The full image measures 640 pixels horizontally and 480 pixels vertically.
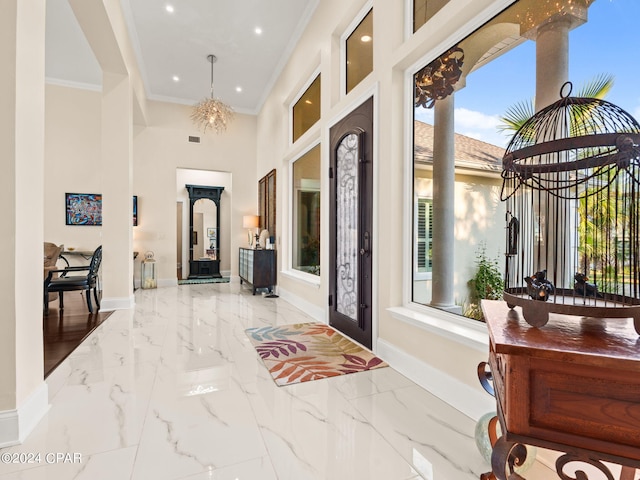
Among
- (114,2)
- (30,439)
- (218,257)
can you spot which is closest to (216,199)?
(218,257)

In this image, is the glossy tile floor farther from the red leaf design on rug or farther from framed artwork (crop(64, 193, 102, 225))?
framed artwork (crop(64, 193, 102, 225))

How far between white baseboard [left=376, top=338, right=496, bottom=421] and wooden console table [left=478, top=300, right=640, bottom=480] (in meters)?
1.06

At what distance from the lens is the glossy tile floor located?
1556mm

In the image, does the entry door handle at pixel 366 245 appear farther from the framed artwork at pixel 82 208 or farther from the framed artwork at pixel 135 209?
the framed artwork at pixel 82 208

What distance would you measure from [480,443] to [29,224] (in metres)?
2.80

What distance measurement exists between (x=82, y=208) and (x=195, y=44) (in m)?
4.25

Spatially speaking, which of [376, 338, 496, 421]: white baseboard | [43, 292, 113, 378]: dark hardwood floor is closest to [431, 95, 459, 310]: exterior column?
[376, 338, 496, 421]: white baseboard

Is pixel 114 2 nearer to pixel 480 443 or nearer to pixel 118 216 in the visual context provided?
pixel 118 216

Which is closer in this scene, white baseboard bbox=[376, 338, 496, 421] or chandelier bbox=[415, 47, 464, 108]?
white baseboard bbox=[376, 338, 496, 421]

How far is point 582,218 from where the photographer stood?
1.40 metres

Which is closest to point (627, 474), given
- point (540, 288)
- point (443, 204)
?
point (540, 288)

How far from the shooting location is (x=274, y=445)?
1.72 m

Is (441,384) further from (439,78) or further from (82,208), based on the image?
(82,208)

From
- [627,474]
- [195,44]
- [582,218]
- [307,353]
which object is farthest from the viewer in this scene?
[195,44]
